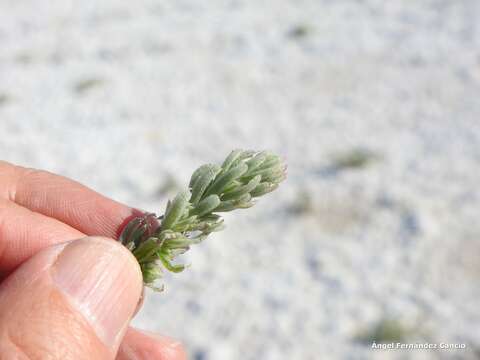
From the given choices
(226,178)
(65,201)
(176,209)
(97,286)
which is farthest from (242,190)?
(65,201)

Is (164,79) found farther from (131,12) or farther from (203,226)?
(203,226)

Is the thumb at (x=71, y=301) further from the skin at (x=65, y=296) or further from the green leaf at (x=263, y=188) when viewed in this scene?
the green leaf at (x=263, y=188)

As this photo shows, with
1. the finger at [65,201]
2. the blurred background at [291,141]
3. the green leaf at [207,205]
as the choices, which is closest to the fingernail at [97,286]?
the green leaf at [207,205]

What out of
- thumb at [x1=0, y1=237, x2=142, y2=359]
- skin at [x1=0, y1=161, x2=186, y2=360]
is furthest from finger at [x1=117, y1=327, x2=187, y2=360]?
thumb at [x1=0, y1=237, x2=142, y2=359]

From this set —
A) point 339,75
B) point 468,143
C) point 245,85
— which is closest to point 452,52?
point 339,75

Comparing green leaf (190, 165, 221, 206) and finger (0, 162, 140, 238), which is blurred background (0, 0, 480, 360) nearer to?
finger (0, 162, 140, 238)

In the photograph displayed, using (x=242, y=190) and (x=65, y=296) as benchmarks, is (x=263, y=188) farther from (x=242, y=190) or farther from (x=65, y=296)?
(x=65, y=296)
